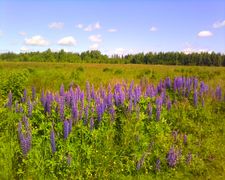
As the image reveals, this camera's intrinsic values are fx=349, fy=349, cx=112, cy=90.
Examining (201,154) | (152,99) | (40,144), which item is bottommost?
(201,154)

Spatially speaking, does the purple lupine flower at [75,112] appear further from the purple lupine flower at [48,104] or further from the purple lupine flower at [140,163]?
the purple lupine flower at [140,163]

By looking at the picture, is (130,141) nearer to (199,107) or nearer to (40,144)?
(40,144)

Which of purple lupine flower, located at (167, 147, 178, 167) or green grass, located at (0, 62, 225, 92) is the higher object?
green grass, located at (0, 62, 225, 92)

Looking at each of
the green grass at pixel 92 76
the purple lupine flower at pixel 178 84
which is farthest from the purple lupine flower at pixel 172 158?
the green grass at pixel 92 76

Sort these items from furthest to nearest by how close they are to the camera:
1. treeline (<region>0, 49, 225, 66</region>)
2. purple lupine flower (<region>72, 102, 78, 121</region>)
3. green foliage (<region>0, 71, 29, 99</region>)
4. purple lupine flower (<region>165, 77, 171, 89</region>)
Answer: treeline (<region>0, 49, 225, 66</region>), purple lupine flower (<region>165, 77, 171, 89</region>), green foliage (<region>0, 71, 29, 99</region>), purple lupine flower (<region>72, 102, 78, 121</region>)

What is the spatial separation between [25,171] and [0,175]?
35 cm

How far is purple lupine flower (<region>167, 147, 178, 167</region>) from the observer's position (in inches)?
217

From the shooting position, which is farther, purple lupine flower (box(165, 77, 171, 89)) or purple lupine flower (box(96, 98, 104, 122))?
purple lupine flower (box(165, 77, 171, 89))

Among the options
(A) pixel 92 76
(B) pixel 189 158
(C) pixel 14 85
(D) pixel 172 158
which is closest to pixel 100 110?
(D) pixel 172 158

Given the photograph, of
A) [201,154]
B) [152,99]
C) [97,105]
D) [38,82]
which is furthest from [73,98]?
[38,82]

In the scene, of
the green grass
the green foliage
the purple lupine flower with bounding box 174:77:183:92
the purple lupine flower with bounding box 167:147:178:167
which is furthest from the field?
the green grass

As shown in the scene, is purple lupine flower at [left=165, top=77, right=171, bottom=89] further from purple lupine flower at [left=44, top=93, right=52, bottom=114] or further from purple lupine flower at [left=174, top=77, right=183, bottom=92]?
purple lupine flower at [left=44, top=93, right=52, bottom=114]

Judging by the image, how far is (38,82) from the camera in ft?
39.7

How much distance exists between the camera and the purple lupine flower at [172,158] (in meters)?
5.51
